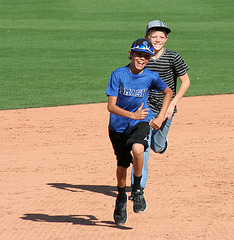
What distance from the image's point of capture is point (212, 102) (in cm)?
1600

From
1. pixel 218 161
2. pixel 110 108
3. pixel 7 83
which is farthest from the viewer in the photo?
pixel 7 83

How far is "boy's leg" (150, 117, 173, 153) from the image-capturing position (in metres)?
8.45

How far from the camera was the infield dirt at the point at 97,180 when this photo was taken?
7.20m

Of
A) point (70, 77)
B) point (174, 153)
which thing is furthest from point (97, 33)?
point (174, 153)

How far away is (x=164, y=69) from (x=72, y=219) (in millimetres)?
2361

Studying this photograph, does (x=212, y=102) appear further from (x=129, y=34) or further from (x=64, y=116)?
(x=129, y=34)

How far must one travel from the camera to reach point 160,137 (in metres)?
8.50

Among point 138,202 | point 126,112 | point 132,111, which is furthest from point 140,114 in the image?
point 138,202

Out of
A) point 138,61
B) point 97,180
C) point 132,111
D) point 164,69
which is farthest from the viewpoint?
point 97,180

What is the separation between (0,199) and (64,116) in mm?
6116

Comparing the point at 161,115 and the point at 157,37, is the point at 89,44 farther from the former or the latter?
the point at 161,115

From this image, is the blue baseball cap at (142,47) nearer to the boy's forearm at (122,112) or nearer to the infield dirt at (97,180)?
the boy's forearm at (122,112)

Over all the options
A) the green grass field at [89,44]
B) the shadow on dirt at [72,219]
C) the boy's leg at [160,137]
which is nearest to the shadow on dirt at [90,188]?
the boy's leg at [160,137]

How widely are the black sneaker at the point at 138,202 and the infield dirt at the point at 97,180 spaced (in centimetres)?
26
